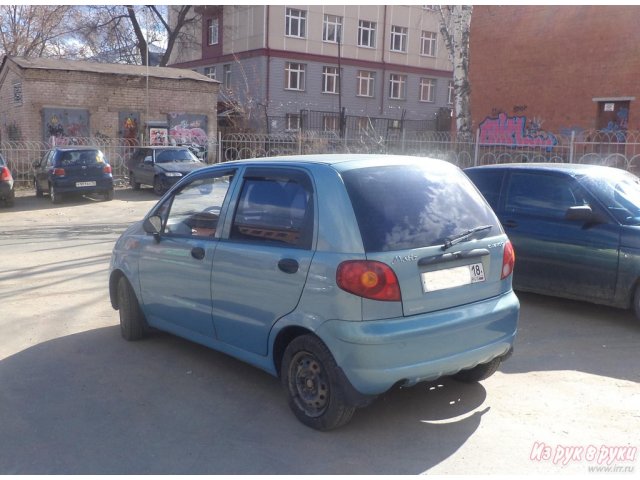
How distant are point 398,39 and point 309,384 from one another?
39843 mm

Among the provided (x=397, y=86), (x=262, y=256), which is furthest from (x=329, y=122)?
(x=262, y=256)

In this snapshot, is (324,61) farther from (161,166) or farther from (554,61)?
(161,166)

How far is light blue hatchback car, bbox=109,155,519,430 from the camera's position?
3.70 meters

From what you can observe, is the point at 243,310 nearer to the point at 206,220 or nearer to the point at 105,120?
the point at 206,220

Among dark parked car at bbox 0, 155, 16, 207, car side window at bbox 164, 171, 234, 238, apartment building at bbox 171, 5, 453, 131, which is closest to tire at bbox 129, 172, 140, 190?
dark parked car at bbox 0, 155, 16, 207

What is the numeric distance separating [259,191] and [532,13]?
2393 cm

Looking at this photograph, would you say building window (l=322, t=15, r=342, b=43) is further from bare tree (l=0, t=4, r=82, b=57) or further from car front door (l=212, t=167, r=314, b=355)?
car front door (l=212, t=167, r=314, b=355)

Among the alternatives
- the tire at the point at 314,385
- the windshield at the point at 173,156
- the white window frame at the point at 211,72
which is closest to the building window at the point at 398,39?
the white window frame at the point at 211,72

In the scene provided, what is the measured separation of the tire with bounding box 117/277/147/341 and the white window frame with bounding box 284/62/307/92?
3223 centimetres

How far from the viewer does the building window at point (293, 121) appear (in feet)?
121

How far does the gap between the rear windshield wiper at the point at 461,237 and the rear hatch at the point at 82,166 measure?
15884 mm

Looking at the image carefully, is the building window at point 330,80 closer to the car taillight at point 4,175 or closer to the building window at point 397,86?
the building window at point 397,86

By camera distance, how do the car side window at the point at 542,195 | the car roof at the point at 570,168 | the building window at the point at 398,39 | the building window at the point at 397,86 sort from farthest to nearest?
the building window at the point at 397,86 → the building window at the point at 398,39 → the car roof at the point at 570,168 → the car side window at the point at 542,195

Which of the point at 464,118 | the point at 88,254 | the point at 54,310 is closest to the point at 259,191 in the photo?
the point at 54,310
